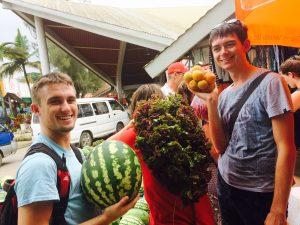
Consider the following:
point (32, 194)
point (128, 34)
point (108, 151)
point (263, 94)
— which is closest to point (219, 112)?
point (263, 94)

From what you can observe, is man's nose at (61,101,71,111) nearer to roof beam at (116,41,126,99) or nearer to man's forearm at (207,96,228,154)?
man's forearm at (207,96,228,154)

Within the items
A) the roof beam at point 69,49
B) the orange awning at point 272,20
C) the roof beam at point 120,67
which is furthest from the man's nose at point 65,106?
the roof beam at point 120,67

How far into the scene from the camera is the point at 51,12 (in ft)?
35.7

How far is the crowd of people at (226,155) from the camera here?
1.52 m

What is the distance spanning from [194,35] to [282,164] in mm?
5815

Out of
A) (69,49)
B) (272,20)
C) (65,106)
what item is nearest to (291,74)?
(272,20)

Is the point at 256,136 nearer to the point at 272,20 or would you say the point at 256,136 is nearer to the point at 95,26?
the point at 272,20

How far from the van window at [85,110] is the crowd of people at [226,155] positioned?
11626mm

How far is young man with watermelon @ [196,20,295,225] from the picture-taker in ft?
6.13

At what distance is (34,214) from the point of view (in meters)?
1.46

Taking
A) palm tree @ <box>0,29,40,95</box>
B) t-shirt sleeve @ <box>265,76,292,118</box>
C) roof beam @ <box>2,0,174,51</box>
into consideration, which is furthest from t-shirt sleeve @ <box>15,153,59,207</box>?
palm tree @ <box>0,29,40,95</box>

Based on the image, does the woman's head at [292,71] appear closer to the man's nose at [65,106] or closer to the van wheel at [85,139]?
the man's nose at [65,106]

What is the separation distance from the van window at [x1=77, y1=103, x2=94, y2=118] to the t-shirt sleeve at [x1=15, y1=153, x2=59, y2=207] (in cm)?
1219

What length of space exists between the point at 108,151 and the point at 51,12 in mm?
10261
